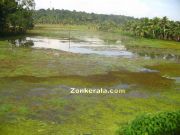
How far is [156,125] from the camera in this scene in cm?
820

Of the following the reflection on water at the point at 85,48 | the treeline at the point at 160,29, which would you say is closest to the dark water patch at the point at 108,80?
the reflection on water at the point at 85,48

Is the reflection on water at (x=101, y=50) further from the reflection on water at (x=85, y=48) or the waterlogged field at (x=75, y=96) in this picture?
the waterlogged field at (x=75, y=96)

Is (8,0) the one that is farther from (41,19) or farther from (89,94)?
(41,19)

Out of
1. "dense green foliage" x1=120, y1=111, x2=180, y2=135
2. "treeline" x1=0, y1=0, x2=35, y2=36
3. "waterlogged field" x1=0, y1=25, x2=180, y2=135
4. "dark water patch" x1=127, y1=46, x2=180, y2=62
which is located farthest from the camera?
"treeline" x1=0, y1=0, x2=35, y2=36

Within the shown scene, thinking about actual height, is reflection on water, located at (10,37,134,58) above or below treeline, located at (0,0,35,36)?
below

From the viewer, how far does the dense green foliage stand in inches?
314

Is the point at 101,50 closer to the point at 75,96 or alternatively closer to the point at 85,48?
the point at 85,48

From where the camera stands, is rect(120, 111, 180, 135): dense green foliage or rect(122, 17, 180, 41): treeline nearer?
rect(120, 111, 180, 135): dense green foliage

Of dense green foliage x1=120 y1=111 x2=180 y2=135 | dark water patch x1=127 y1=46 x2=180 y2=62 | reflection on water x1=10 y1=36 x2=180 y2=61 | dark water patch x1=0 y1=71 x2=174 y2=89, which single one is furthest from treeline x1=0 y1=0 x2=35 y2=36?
dense green foliage x1=120 y1=111 x2=180 y2=135

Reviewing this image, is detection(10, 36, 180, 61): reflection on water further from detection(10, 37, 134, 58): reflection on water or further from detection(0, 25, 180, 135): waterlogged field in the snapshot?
detection(0, 25, 180, 135): waterlogged field

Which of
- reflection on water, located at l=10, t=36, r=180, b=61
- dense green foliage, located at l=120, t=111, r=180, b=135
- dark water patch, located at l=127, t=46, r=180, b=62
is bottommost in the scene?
dark water patch, located at l=127, t=46, r=180, b=62

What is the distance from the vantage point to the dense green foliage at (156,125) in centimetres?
799

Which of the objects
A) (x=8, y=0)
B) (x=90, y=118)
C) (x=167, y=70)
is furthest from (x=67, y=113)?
(x=8, y=0)

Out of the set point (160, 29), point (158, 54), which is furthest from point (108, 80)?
point (160, 29)
